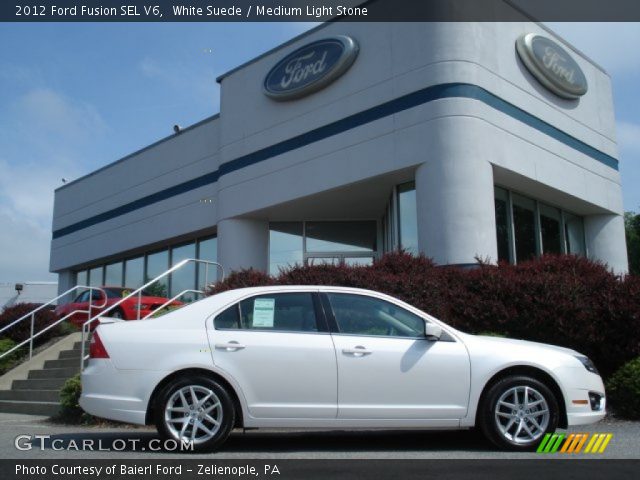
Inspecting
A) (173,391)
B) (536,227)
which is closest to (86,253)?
(536,227)

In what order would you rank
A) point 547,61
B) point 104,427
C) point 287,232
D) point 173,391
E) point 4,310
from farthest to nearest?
point 287,232 → point 547,61 → point 4,310 → point 104,427 → point 173,391

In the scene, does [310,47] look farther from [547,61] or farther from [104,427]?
[104,427]

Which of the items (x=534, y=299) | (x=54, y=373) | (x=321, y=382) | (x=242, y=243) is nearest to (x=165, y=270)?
(x=242, y=243)

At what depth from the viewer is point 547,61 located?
1614 centimetres

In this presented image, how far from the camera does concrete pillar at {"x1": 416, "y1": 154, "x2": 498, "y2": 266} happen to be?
13.1m

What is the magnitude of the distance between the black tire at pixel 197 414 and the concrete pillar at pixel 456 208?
310 inches

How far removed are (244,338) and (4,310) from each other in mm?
10880

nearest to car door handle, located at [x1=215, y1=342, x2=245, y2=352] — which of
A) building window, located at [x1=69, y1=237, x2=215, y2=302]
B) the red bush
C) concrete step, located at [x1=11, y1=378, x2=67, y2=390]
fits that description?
the red bush

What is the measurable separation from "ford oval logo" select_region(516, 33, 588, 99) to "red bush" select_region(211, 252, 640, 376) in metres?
6.71

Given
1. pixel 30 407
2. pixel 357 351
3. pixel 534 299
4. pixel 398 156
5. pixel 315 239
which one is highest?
pixel 398 156

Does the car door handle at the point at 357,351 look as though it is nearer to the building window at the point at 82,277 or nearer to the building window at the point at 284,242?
the building window at the point at 284,242

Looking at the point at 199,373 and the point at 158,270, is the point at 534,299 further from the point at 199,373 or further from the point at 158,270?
the point at 158,270

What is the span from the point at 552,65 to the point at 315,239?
7389 mm

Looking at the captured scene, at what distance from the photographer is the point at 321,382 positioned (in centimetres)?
603
